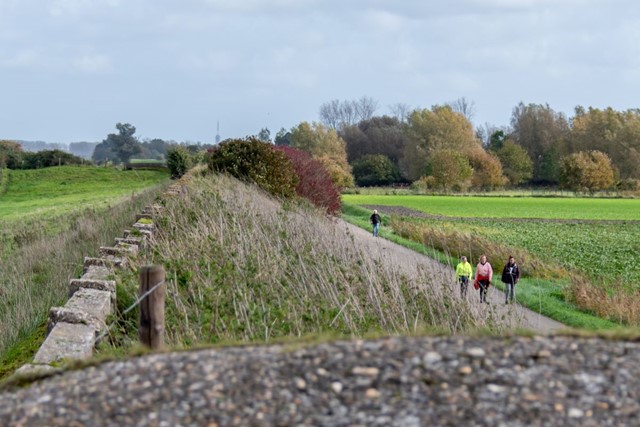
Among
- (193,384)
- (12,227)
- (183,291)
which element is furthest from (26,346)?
(12,227)

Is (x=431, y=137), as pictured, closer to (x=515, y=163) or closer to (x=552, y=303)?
(x=515, y=163)

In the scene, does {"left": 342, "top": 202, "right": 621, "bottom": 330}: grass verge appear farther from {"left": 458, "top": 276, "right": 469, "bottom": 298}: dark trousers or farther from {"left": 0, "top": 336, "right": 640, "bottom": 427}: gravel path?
{"left": 0, "top": 336, "right": 640, "bottom": 427}: gravel path

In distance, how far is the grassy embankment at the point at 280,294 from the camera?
26.9ft

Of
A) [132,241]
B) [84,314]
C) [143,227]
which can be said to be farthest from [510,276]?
[84,314]

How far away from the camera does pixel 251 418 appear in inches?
183

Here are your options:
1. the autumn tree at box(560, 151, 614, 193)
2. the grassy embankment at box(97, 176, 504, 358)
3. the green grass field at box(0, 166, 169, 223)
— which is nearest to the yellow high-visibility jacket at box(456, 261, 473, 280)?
the grassy embankment at box(97, 176, 504, 358)

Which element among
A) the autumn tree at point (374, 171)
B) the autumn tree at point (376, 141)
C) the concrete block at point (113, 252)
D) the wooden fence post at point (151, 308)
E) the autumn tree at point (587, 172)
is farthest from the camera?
the autumn tree at point (376, 141)

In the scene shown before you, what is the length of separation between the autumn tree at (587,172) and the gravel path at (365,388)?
8897 cm

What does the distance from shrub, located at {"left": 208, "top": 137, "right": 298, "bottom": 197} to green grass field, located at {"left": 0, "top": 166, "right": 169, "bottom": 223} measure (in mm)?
9607

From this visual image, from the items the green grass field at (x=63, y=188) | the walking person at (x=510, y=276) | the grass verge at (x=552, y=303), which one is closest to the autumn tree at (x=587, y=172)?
the green grass field at (x=63, y=188)

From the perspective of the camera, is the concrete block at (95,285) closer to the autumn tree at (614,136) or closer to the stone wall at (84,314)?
the stone wall at (84,314)

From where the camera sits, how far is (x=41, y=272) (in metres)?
16.2

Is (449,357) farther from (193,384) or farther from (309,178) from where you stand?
(309,178)

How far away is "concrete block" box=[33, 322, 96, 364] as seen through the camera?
6.79m
